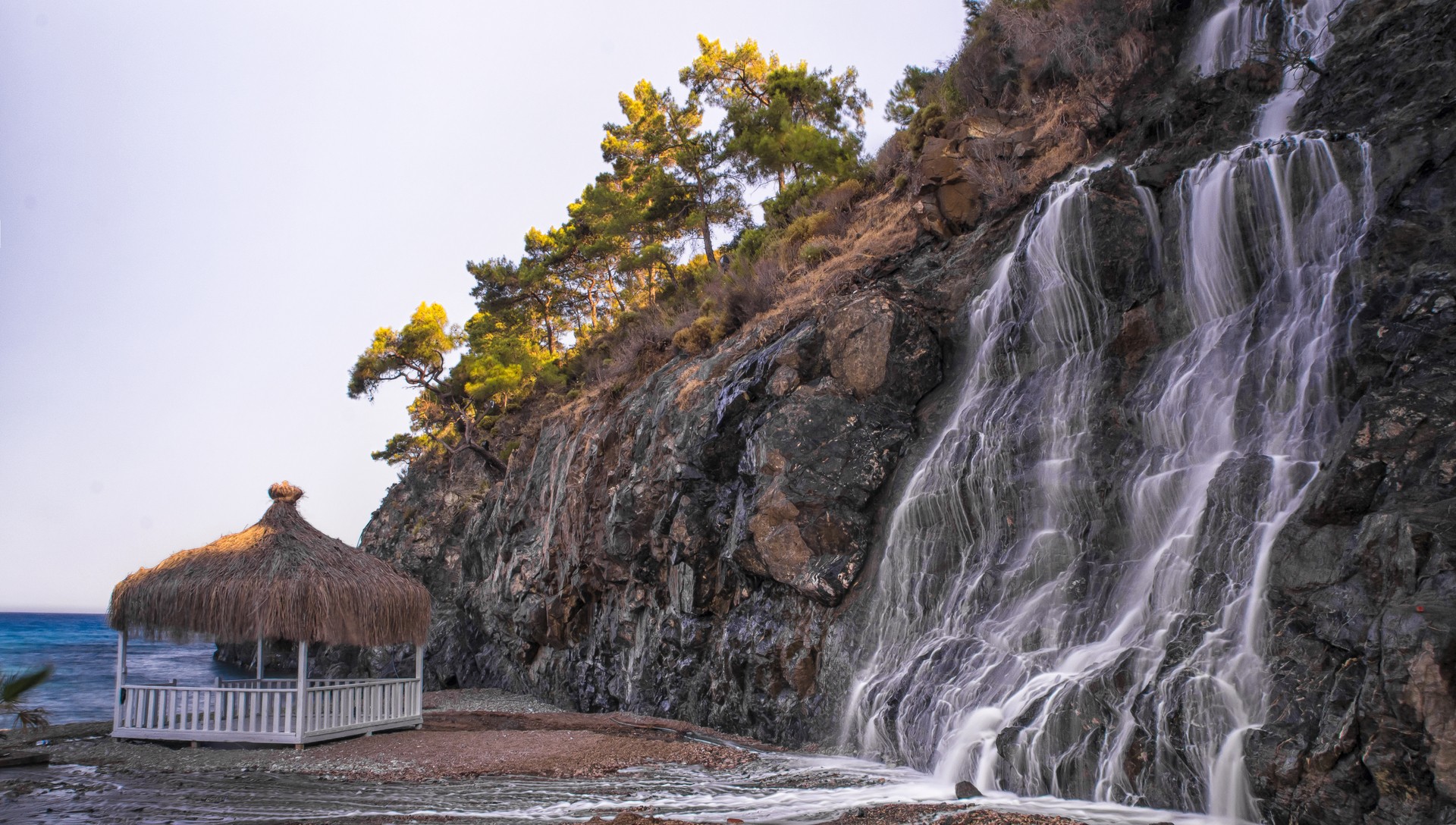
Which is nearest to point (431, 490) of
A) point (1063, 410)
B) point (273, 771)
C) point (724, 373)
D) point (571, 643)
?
point (571, 643)

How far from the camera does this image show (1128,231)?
43.4 feet

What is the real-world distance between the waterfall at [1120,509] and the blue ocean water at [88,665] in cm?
1222

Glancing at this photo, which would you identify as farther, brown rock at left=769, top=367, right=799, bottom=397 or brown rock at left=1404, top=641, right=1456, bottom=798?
brown rock at left=769, top=367, right=799, bottom=397

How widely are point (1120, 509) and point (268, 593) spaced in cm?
1157

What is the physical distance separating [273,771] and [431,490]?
2762 cm

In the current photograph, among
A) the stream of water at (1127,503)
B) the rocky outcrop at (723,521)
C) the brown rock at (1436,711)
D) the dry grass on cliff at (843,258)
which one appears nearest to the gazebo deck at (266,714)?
the rocky outcrop at (723,521)

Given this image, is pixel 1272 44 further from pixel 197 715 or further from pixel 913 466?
pixel 197 715

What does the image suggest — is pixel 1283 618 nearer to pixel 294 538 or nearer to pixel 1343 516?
pixel 1343 516

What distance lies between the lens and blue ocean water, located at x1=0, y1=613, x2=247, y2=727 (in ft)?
96.1

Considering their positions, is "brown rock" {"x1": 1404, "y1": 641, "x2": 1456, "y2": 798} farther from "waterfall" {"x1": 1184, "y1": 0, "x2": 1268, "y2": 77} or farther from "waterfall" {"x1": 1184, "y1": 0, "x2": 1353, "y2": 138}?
"waterfall" {"x1": 1184, "y1": 0, "x2": 1268, "y2": 77}

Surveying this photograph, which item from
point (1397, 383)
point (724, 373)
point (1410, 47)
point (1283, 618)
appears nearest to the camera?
point (1283, 618)

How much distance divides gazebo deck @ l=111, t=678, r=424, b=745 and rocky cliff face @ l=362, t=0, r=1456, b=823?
543 cm

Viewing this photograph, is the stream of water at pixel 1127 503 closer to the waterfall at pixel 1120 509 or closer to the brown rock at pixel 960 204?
the waterfall at pixel 1120 509

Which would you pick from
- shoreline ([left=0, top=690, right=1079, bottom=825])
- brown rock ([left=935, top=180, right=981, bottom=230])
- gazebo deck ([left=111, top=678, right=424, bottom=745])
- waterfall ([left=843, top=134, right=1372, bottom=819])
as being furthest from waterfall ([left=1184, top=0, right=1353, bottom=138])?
gazebo deck ([left=111, top=678, right=424, bottom=745])
